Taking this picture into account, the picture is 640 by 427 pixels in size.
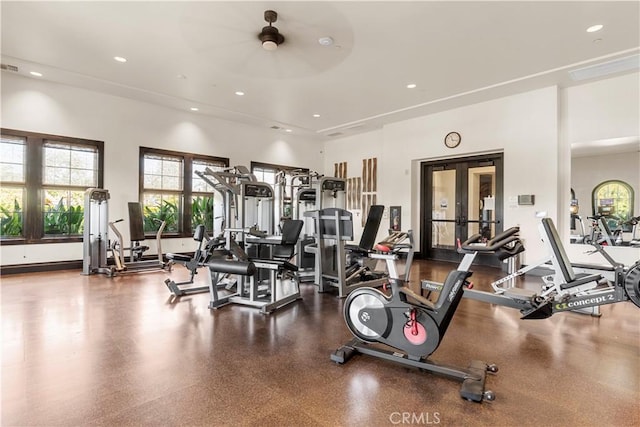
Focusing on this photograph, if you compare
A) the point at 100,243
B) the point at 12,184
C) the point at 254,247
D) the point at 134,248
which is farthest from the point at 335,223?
the point at 12,184

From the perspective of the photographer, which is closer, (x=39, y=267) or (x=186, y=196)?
(x=39, y=267)

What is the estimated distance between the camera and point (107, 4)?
3715 mm

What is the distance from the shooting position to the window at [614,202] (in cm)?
554

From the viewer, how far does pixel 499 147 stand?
21.8ft

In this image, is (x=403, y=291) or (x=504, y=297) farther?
(x=504, y=297)

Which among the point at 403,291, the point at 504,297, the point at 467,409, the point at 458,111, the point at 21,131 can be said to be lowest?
the point at 467,409

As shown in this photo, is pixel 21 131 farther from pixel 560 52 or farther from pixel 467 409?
pixel 560 52

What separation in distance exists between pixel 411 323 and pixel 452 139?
20.0 feet

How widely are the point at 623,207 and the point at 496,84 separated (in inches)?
121

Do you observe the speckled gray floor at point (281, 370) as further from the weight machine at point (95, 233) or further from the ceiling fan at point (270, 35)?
the ceiling fan at point (270, 35)

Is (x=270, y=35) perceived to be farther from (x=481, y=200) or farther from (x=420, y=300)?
(x=481, y=200)

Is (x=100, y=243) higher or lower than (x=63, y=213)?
lower

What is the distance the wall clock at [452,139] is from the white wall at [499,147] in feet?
0.31

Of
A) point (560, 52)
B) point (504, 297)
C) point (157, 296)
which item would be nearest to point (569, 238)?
point (560, 52)
